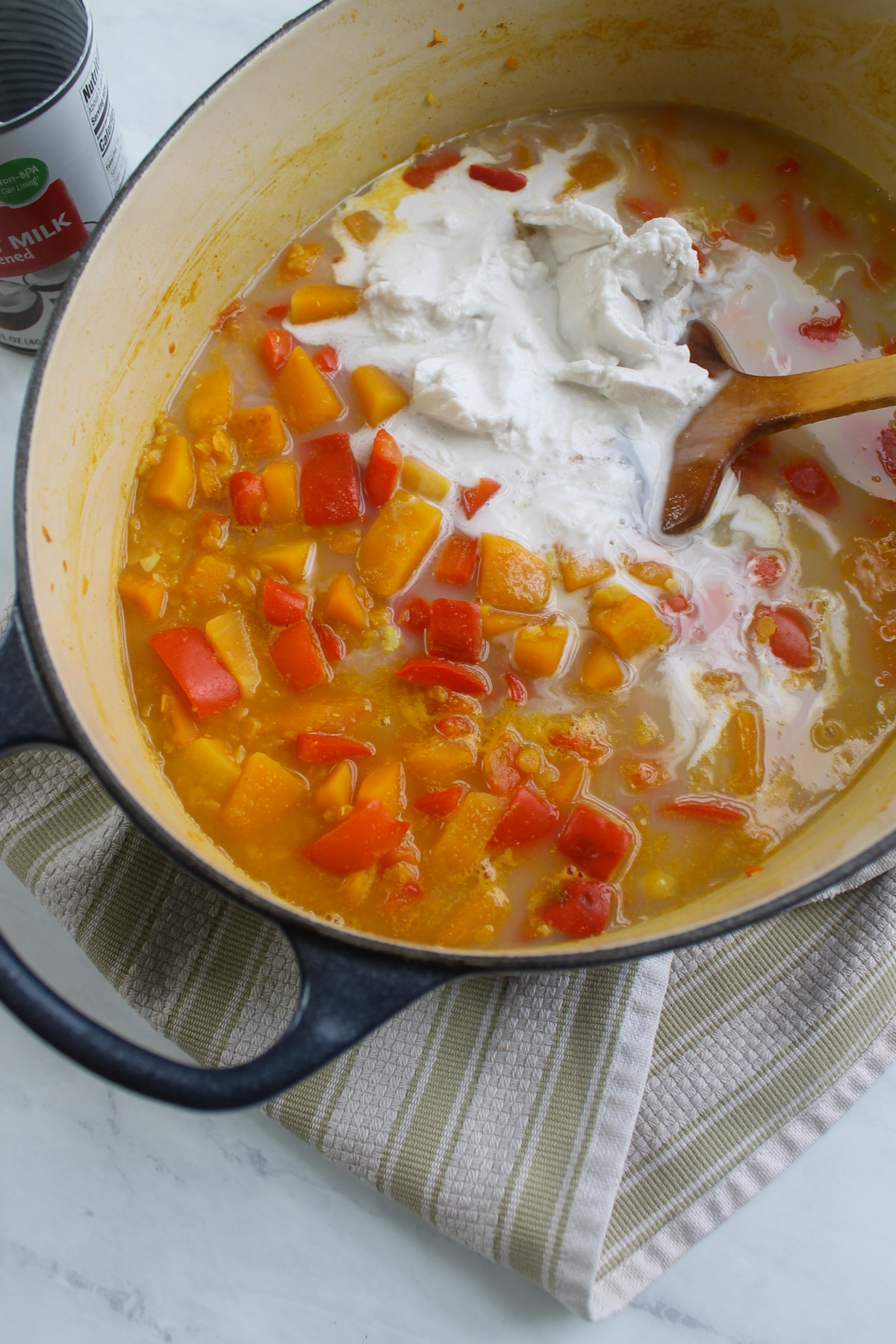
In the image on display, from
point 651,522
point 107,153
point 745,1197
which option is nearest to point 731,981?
point 745,1197

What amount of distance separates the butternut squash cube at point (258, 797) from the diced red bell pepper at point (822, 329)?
1.29 meters

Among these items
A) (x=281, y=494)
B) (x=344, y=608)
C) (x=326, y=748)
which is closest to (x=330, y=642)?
(x=344, y=608)

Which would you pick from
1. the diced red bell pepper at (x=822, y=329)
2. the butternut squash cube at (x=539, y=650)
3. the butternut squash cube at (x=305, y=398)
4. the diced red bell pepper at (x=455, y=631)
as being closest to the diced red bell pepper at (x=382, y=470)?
the butternut squash cube at (x=305, y=398)

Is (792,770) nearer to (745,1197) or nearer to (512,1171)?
(745,1197)

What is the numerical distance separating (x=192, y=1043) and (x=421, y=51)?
71.6 inches

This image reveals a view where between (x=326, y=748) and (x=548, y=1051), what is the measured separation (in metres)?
0.57

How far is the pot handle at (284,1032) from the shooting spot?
1.13m

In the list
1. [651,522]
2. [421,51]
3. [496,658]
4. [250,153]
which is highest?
[421,51]

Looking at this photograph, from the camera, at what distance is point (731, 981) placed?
1611 mm

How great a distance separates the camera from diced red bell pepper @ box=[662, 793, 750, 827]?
164 cm

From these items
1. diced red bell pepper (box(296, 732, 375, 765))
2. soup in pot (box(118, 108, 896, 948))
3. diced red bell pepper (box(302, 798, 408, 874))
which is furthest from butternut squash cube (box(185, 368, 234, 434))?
diced red bell pepper (box(302, 798, 408, 874))

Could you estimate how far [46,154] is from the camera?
1.62 metres

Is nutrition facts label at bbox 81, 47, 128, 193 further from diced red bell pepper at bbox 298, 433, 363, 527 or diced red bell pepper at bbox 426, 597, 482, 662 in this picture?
diced red bell pepper at bbox 426, 597, 482, 662

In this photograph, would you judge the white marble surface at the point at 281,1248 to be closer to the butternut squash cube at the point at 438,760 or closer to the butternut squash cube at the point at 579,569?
the butternut squash cube at the point at 438,760
